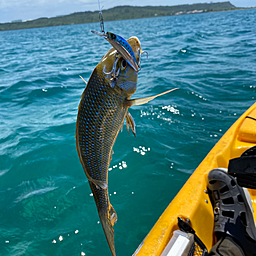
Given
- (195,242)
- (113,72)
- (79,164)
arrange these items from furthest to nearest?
(79,164) → (195,242) → (113,72)

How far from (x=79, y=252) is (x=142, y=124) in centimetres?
461

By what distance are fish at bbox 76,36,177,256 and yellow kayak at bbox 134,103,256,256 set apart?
1.54m

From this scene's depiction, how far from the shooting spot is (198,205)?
10.2 feet

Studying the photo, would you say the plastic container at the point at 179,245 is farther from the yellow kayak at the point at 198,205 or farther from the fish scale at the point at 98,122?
the fish scale at the point at 98,122

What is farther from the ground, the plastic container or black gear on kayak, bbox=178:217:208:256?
the plastic container

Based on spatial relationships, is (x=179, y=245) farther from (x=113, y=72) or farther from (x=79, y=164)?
(x=79, y=164)

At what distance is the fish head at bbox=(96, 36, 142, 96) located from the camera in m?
1.43

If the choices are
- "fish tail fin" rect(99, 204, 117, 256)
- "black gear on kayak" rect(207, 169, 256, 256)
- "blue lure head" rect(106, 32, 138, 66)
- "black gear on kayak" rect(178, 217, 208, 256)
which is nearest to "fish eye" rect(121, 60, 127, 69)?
"blue lure head" rect(106, 32, 138, 66)

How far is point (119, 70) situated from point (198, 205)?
8.21 feet

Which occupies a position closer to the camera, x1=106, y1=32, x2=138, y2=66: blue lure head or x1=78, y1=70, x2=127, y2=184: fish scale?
x1=106, y1=32, x2=138, y2=66: blue lure head

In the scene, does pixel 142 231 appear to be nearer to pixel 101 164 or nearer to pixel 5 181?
pixel 101 164

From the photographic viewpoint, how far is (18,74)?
14984mm

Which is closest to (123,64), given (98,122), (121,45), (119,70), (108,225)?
(119,70)

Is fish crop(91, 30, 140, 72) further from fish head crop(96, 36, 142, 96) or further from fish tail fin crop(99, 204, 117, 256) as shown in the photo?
fish tail fin crop(99, 204, 117, 256)
